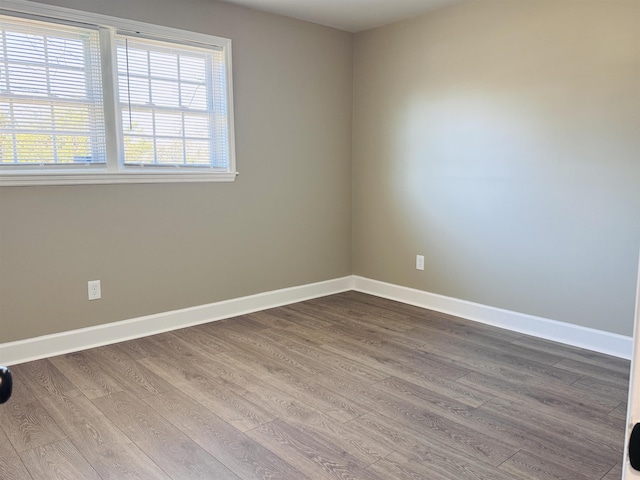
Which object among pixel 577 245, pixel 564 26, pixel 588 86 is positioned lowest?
pixel 577 245

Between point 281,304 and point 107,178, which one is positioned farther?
point 281,304

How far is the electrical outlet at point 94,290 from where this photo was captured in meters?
3.21

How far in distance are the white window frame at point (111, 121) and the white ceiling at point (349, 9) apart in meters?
0.49

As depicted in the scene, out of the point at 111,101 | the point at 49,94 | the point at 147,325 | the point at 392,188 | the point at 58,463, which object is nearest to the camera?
the point at 58,463

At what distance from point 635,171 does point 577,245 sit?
564mm

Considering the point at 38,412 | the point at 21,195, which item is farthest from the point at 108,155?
the point at 38,412

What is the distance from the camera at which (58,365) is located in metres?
2.92

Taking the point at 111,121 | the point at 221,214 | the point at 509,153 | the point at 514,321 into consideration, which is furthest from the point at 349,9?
the point at 514,321

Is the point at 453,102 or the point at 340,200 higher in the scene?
the point at 453,102

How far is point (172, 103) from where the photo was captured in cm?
346

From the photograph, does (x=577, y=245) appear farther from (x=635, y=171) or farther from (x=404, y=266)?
(x=404, y=266)

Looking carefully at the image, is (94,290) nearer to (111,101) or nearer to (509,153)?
(111,101)

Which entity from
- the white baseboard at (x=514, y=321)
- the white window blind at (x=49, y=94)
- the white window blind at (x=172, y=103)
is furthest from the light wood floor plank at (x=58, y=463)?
the white baseboard at (x=514, y=321)

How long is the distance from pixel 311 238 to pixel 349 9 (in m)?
1.92
